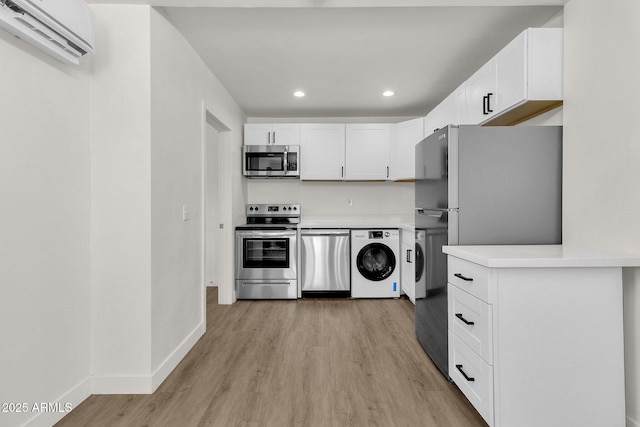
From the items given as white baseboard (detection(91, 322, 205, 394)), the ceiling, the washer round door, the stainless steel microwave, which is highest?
the ceiling

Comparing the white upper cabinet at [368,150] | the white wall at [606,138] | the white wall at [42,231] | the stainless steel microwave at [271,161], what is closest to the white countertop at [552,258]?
the white wall at [606,138]

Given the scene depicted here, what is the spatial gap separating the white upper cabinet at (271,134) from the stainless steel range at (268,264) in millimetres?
1199

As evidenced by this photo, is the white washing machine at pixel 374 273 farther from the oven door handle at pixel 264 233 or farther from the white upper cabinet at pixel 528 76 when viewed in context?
the white upper cabinet at pixel 528 76

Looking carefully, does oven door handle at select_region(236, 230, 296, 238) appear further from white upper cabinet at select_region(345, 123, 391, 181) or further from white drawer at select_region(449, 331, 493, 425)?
white drawer at select_region(449, 331, 493, 425)

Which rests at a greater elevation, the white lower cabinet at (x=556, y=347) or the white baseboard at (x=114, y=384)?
the white lower cabinet at (x=556, y=347)

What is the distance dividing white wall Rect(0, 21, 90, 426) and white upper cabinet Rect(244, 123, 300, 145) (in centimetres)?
252

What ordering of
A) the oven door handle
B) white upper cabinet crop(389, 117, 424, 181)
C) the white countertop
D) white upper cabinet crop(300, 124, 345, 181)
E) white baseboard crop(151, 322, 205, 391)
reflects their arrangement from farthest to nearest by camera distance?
white upper cabinet crop(300, 124, 345, 181) → white upper cabinet crop(389, 117, 424, 181) → the oven door handle → white baseboard crop(151, 322, 205, 391) → the white countertop

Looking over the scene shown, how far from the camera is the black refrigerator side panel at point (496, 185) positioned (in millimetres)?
1993

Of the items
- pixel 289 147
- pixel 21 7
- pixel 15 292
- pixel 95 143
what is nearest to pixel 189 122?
pixel 95 143

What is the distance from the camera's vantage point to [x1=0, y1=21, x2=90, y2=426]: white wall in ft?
4.84

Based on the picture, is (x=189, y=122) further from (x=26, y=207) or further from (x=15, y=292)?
(x=15, y=292)

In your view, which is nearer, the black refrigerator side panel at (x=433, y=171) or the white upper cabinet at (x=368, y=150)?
the black refrigerator side panel at (x=433, y=171)

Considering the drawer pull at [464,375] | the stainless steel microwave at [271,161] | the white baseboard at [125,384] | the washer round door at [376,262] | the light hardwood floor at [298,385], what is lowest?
the light hardwood floor at [298,385]

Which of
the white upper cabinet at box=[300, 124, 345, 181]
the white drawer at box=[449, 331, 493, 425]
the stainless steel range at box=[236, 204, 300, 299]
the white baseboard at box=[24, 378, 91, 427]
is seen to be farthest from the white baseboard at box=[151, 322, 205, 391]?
the white upper cabinet at box=[300, 124, 345, 181]
